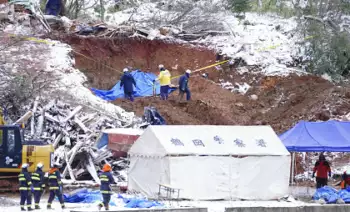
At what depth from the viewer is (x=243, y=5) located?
46.2 m

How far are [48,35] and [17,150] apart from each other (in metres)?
15.2

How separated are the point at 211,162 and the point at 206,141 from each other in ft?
2.33

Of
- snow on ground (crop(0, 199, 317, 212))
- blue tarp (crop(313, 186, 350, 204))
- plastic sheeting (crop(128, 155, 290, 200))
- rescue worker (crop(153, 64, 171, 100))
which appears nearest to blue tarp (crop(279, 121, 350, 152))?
plastic sheeting (crop(128, 155, 290, 200))

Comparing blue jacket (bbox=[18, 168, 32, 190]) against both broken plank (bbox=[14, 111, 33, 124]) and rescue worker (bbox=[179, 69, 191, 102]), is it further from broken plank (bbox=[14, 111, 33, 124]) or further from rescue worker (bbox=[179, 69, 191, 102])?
rescue worker (bbox=[179, 69, 191, 102])

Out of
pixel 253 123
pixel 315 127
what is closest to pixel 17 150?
pixel 315 127

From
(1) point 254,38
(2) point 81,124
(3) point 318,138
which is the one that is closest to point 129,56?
(1) point 254,38

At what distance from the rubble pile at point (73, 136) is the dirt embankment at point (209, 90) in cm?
390

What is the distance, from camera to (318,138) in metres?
27.7

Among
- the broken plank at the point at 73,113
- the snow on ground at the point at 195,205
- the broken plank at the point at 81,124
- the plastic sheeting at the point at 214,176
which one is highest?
the broken plank at the point at 73,113

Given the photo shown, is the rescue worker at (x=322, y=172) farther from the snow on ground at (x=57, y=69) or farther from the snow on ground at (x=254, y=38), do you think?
the snow on ground at (x=254, y=38)

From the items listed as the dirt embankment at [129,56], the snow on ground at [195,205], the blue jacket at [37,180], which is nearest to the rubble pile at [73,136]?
the snow on ground at [195,205]

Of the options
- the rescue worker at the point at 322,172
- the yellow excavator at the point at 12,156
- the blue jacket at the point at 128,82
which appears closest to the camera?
the yellow excavator at the point at 12,156

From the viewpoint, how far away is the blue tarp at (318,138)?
2709cm

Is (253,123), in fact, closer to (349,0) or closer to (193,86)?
(193,86)
